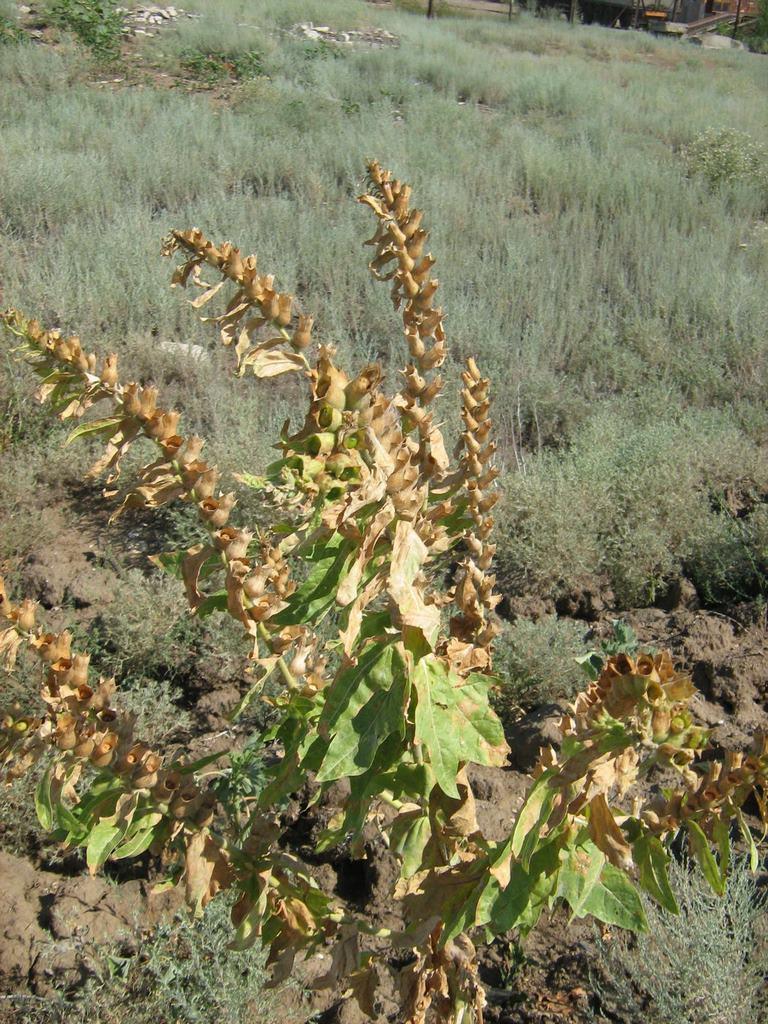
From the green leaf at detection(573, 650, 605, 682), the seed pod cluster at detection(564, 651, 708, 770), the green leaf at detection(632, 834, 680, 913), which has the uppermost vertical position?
the seed pod cluster at detection(564, 651, 708, 770)

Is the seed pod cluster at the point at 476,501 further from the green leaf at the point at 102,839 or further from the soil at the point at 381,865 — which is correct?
the soil at the point at 381,865

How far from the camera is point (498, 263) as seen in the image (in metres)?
6.61

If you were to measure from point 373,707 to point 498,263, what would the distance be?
18.8 feet

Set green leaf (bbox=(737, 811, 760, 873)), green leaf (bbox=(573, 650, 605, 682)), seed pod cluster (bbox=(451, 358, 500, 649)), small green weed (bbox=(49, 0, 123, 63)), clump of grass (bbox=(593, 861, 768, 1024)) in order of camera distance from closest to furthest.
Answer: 1. green leaf (bbox=(737, 811, 760, 873))
2. seed pod cluster (bbox=(451, 358, 500, 649))
3. clump of grass (bbox=(593, 861, 768, 1024))
4. green leaf (bbox=(573, 650, 605, 682))
5. small green weed (bbox=(49, 0, 123, 63))

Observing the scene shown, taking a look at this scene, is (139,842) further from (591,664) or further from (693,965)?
→ (591,664)

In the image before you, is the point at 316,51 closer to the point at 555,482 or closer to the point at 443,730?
the point at 555,482

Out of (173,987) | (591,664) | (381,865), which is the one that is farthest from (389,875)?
(591,664)

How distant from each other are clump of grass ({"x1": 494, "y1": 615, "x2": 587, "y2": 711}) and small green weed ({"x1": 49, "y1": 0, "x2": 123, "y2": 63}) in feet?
36.9

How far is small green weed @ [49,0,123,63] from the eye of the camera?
11703mm

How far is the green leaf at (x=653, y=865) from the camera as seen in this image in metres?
1.30

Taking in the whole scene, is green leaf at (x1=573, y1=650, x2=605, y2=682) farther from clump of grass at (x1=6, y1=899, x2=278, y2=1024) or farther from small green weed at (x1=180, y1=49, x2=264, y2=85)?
small green weed at (x1=180, y1=49, x2=264, y2=85)

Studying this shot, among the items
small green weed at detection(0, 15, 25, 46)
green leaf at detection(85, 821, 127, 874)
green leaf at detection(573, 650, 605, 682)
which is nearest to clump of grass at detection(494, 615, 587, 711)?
green leaf at detection(573, 650, 605, 682)

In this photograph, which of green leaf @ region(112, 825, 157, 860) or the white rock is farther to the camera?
the white rock

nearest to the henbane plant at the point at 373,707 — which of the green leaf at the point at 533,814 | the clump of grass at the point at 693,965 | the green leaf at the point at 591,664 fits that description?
the green leaf at the point at 533,814
